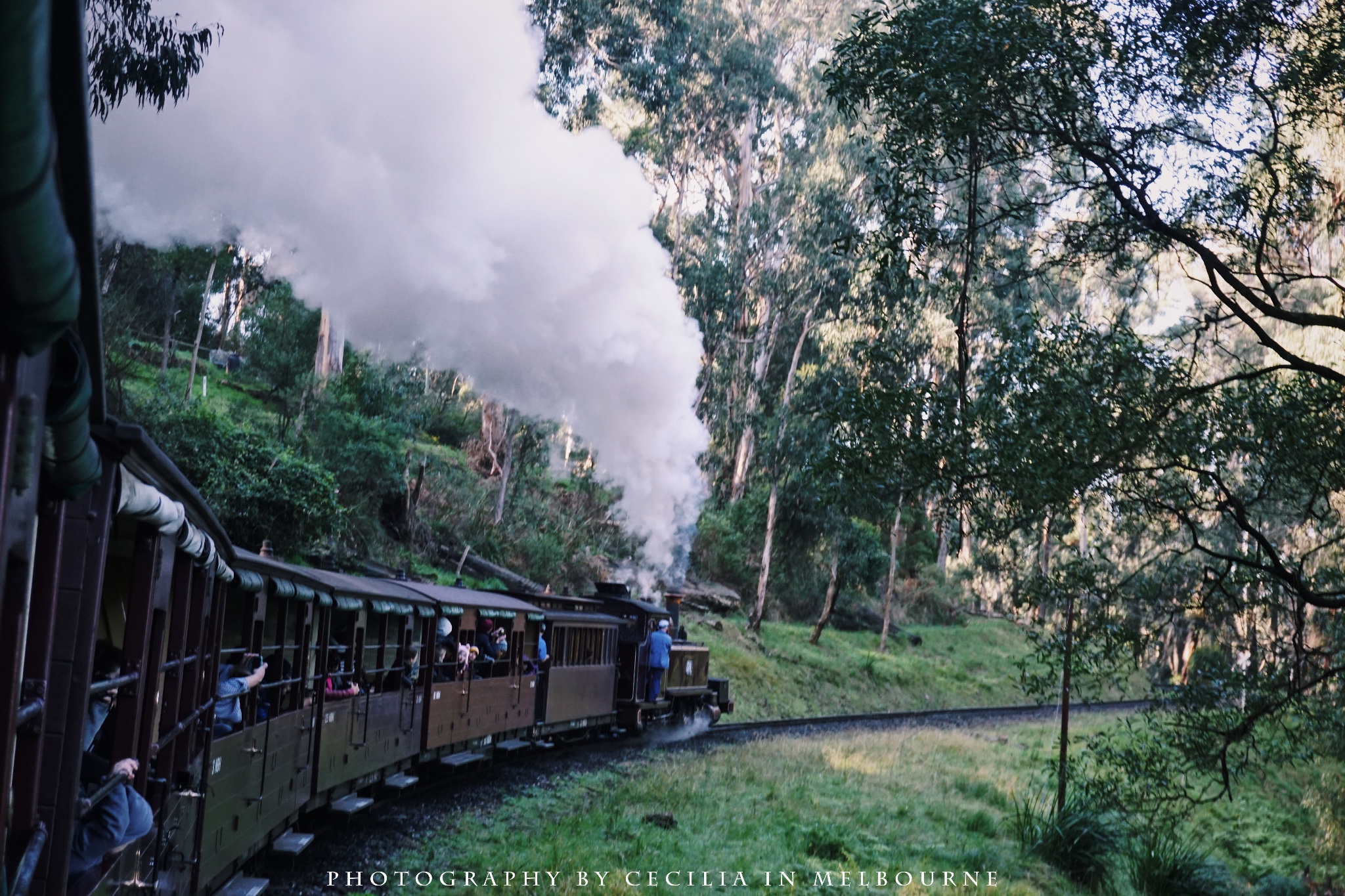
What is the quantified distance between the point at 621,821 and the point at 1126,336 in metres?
6.56

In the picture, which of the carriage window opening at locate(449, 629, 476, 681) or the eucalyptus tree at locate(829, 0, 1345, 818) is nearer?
the eucalyptus tree at locate(829, 0, 1345, 818)

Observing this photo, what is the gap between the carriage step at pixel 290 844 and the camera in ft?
27.0

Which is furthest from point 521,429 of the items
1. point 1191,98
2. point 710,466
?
point 1191,98

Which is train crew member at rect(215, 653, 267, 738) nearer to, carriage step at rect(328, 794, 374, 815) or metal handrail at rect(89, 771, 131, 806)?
metal handrail at rect(89, 771, 131, 806)

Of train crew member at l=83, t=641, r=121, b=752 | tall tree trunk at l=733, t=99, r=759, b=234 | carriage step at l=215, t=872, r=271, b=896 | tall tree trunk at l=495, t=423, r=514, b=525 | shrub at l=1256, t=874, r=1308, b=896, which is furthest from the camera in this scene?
tall tree trunk at l=733, t=99, r=759, b=234

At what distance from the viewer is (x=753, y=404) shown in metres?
38.5

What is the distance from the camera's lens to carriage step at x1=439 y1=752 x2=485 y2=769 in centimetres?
1260

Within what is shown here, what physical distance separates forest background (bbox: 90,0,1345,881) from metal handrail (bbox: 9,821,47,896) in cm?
746

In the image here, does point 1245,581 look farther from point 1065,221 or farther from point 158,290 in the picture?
point 158,290

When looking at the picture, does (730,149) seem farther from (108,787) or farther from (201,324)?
(108,787)

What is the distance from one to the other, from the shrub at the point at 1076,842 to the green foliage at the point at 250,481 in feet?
39.4

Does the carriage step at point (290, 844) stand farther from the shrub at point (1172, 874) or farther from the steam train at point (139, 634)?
the shrub at point (1172, 874)

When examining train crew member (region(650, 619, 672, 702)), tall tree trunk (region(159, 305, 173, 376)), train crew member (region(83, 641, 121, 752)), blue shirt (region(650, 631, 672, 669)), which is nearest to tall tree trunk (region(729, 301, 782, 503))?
tall tree trunk (region(159, 305, 173, 376))

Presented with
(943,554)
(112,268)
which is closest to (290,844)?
(112,268)
